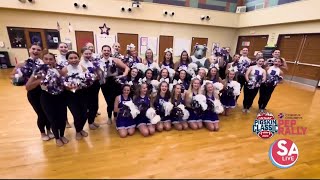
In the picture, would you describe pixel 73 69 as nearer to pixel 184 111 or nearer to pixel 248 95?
pixel 184 111

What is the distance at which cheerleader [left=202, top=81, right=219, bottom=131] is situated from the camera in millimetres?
2781

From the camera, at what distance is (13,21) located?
7.08m

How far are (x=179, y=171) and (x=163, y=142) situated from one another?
1.94 ft

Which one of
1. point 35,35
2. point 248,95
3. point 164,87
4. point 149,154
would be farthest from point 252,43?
point 35,35

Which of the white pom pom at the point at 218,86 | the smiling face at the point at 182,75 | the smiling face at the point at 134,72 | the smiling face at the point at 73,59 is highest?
the smiling face at the point at 73,59

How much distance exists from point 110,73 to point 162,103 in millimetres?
929

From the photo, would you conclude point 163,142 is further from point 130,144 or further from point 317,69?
point 317,69

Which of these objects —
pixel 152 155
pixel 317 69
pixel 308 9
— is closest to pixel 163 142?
pixel 152 155

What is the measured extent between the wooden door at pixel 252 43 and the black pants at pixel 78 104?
9.18 m

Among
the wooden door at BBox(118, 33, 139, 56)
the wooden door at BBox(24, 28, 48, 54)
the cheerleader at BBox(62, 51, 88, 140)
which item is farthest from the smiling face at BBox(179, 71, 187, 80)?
the wooden door at BBox(24, 28, 48, 54)

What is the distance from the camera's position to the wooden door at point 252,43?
856cm

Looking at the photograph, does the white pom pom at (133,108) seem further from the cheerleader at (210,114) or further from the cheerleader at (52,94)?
the cheerleader at (210,114)

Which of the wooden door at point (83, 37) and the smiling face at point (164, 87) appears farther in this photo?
the wooden door at point (83, 37)

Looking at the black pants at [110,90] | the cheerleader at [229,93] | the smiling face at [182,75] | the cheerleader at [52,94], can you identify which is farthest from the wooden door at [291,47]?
the cheerleader at [52,94]
